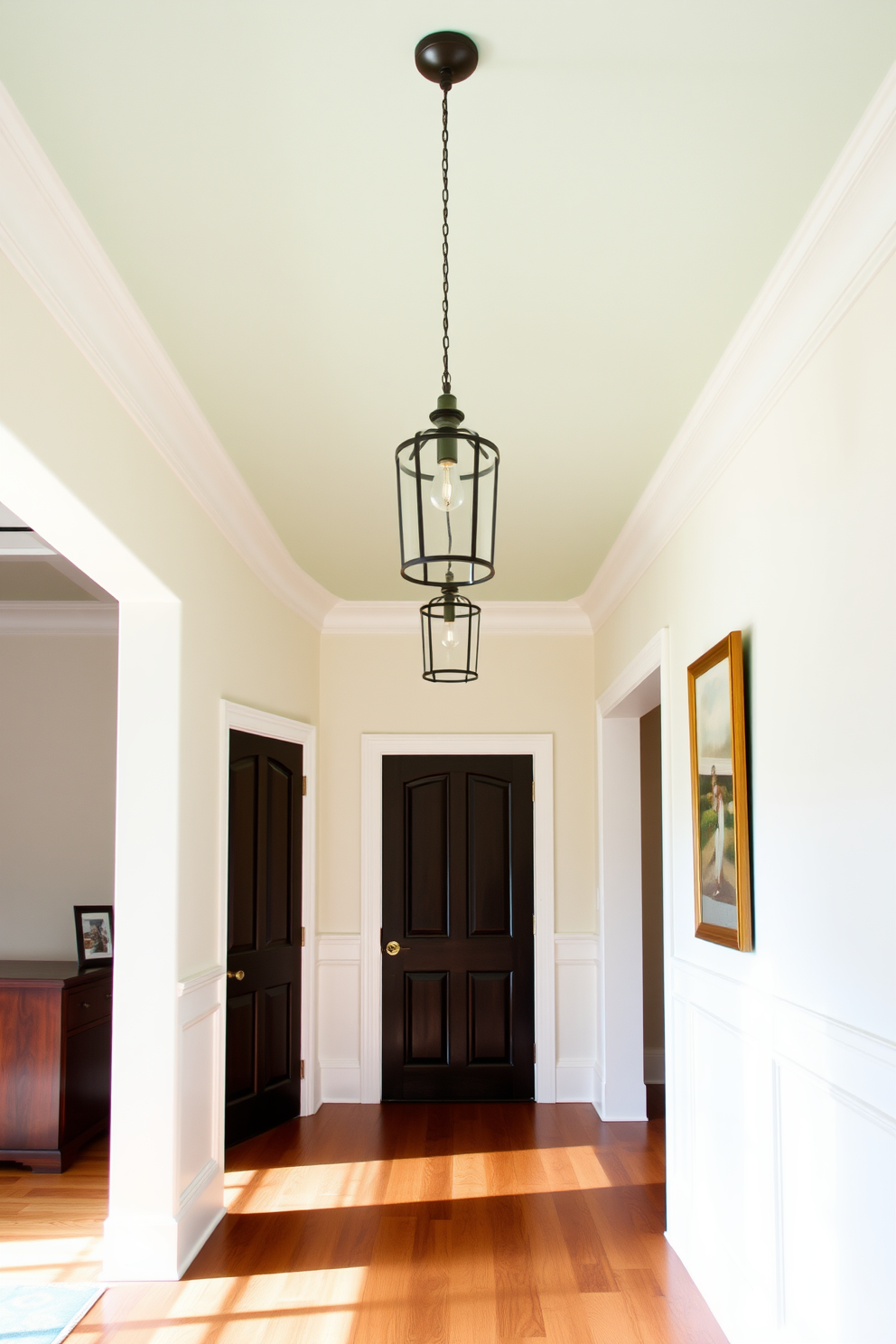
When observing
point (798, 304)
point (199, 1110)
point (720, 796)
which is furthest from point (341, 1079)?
point (798, 304)

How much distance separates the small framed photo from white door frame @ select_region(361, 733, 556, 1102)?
143 cm

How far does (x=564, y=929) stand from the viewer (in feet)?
19.4

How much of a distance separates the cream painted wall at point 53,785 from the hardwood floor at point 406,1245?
57.5 inches

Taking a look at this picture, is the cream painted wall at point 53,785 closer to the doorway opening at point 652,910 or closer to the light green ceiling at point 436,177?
the light green ceiling at point 436,177

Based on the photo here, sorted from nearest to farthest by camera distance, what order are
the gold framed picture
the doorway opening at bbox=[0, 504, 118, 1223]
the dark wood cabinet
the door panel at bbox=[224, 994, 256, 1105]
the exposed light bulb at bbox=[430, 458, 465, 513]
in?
the exposed light bulb at bbox=[430, 458, 465, 513] → the gold framed picture → the dark wood cabinet → the door panel at bbox=[224, 994, 256, 1105] → the doorway opening at bbox=[0, 504, 118, 1223]

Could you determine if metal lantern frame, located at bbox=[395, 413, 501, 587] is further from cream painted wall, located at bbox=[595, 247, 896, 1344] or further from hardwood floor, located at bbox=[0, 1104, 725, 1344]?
hardwood floor, located at bbox=[0, 1104, 725, 1344]

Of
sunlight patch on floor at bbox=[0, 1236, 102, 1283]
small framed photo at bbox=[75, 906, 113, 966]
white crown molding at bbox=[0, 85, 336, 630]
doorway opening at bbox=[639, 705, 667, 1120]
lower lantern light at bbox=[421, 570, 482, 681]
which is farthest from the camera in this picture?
doorway opening at bbox=[639, 705, 667, 1120]

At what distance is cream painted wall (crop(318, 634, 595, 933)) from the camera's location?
5.98 meters

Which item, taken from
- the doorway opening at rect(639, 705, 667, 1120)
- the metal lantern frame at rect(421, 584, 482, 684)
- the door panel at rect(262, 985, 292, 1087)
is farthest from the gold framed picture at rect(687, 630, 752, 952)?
the doorway opening at rect(639, 705, 667, 1120)

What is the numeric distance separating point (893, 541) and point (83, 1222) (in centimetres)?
377

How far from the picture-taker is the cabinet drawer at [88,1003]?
4.67 meters

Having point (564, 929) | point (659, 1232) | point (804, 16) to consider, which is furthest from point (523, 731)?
point (804, 16)

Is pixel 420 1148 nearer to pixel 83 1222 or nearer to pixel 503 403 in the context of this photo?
pixel 83 1222

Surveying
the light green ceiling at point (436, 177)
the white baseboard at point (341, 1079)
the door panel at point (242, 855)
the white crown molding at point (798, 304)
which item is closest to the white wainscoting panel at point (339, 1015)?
the white baseboard at point (341, 1079)
